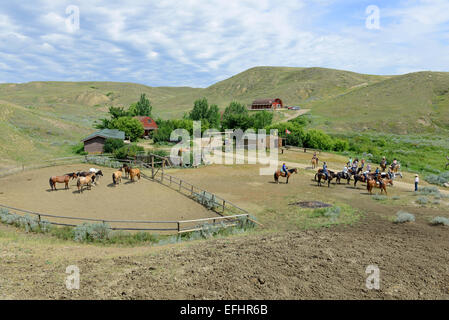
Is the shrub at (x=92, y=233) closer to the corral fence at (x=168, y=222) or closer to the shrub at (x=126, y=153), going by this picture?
the corral fence at (x=168, y=222)

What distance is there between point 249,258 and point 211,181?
14829 millimetres

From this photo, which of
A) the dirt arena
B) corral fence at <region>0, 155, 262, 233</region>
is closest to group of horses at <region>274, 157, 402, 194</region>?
corral fence at <region>0, 155, 262, 233</region>

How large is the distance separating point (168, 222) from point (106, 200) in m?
7.51

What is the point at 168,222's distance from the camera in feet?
41.6

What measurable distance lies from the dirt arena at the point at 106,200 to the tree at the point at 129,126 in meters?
23.9

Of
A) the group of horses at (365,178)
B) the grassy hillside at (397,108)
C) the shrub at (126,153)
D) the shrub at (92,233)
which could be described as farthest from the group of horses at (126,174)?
the grassy hillside at (397,108)

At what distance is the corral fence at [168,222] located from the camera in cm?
1323

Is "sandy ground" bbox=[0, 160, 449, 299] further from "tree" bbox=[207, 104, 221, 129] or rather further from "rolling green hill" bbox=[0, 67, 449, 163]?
"tree" bbox=[207, 104, 221, 129]

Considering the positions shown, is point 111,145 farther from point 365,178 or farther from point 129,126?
point 365,178

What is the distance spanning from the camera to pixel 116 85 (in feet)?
655

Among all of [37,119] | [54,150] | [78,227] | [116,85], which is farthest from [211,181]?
[116,85]

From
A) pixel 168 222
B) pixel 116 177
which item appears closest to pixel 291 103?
pixel 116 177

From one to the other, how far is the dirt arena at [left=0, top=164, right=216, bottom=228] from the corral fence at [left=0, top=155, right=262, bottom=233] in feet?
1.14
